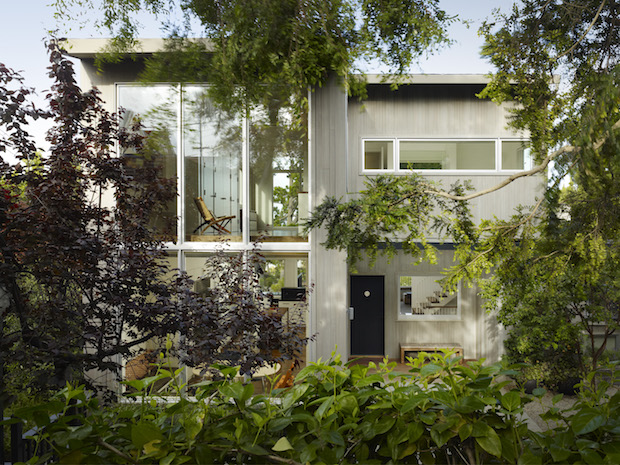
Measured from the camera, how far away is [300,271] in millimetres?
5324

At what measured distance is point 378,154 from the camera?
24.1 feet

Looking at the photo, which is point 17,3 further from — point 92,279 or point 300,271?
point 300,271

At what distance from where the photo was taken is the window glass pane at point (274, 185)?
535 cm

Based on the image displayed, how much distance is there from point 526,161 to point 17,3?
7.03 metres

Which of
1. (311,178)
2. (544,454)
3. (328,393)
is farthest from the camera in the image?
(311,178)

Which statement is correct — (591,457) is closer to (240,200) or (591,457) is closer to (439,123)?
(240,200)

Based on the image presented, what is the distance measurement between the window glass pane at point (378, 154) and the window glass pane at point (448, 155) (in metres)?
0.19

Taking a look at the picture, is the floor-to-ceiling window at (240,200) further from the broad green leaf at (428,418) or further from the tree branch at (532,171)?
the broad green leaf at (428,418)

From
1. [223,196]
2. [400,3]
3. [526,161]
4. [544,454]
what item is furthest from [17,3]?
[526,161]

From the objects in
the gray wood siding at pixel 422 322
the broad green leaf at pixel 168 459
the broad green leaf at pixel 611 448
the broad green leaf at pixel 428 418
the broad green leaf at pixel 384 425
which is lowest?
the gray wood siding at pixel 422 322

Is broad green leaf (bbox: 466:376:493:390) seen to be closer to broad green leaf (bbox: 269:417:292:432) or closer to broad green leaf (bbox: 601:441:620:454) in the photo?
broad green leaf (bbox: 601:441:620:454)

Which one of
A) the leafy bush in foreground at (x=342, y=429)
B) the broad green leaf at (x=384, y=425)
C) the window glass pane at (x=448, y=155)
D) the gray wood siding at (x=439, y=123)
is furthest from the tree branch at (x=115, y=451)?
the window glass pane at (x=448, y=155)

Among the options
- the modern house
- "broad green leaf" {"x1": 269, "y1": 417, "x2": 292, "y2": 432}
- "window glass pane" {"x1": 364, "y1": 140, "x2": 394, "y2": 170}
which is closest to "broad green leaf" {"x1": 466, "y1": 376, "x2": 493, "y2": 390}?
"broad green leaf" {"x1": 269, "y1": 417, "x2": 292, "y2": 432}

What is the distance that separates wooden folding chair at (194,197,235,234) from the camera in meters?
5.35
